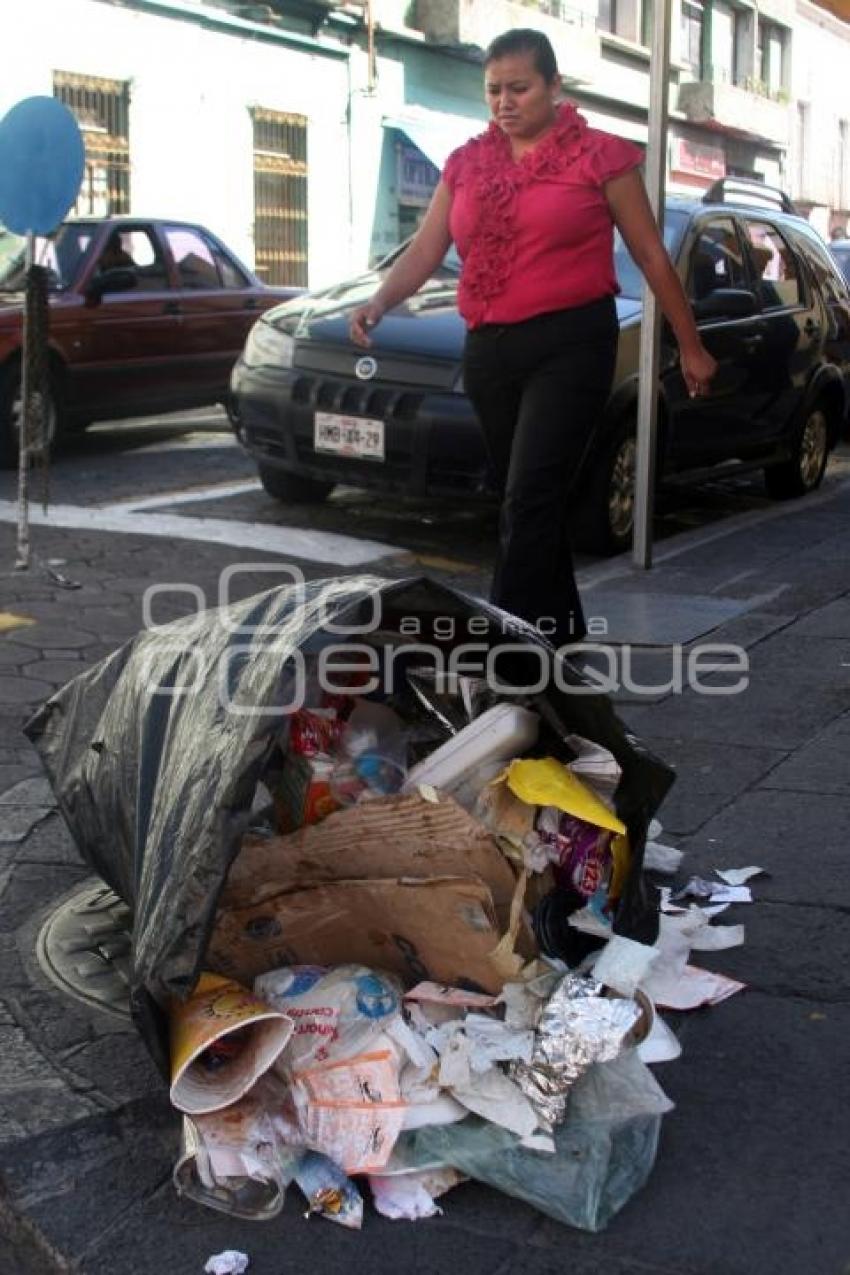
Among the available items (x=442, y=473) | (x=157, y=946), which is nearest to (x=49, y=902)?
(x=157, y=946)

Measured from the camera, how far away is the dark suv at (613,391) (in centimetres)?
761

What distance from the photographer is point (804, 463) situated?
10.0 meters

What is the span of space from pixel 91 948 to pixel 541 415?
222 cm

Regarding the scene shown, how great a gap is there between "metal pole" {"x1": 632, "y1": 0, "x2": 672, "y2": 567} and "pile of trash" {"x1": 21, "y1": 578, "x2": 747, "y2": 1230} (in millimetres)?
4100

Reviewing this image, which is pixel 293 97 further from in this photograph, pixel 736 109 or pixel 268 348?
pixel 736 109

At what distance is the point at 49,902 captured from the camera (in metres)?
3.65

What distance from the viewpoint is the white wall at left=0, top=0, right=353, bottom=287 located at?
17750 millimetres

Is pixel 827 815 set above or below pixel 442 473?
below

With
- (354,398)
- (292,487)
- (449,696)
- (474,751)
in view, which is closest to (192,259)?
(292,487)

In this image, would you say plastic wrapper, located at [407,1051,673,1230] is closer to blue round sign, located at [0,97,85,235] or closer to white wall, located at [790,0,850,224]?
blue round sign, located at [0,97,85,235]

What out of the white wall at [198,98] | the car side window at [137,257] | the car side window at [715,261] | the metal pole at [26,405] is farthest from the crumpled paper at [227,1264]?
the white wall at [198,98]

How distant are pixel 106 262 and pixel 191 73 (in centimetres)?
915

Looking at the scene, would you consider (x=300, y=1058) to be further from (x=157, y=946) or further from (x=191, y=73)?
(x=191, y=73)

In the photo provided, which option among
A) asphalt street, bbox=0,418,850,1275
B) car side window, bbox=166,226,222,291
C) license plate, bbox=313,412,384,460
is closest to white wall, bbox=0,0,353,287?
car side window, bbox=166,226,222,291
